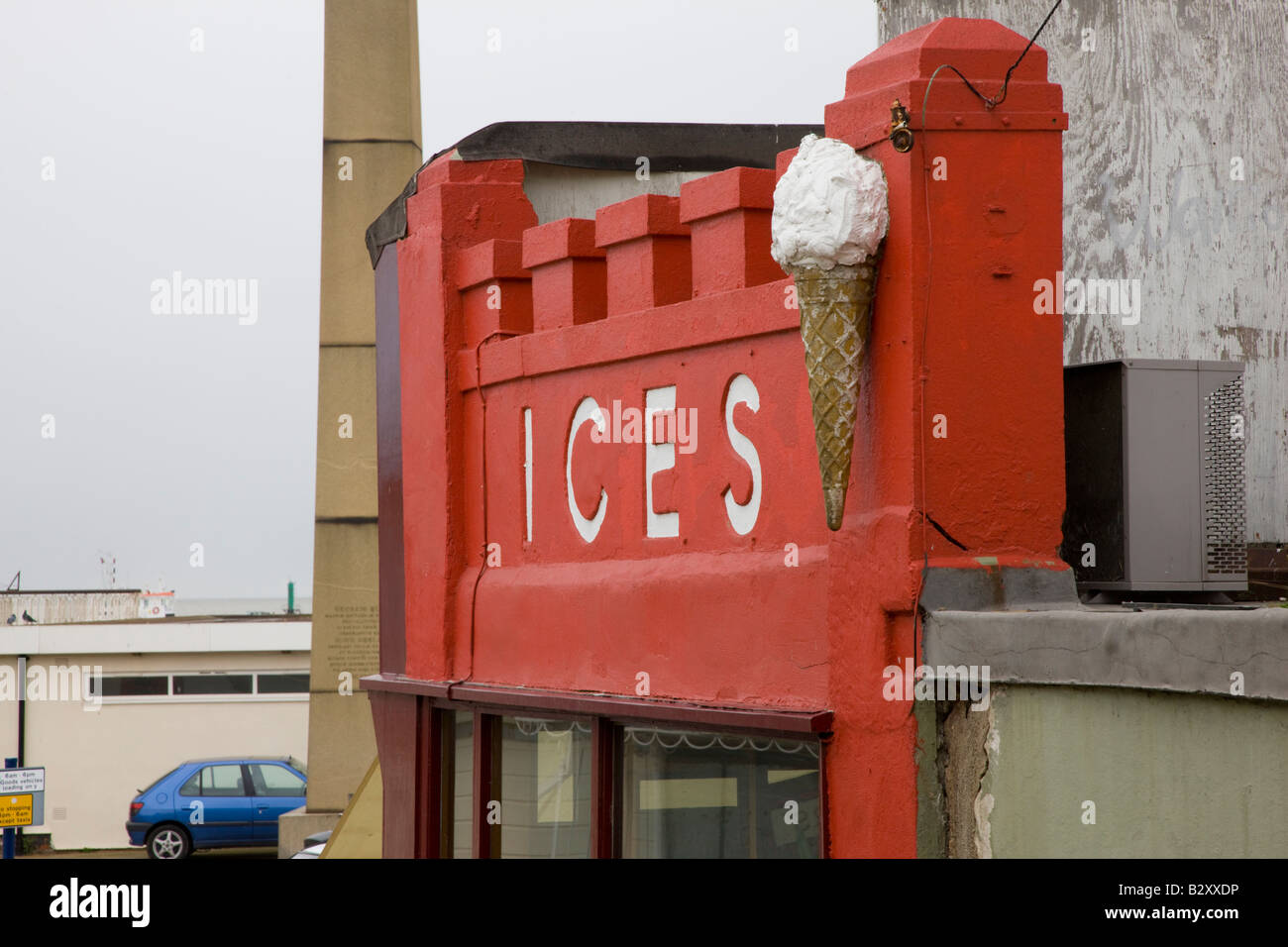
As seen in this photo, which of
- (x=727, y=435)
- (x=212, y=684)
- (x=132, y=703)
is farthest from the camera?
(x=212, y=684)

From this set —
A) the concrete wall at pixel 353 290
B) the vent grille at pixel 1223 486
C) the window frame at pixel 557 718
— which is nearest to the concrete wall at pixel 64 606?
the concrete wall at pixel 353 290

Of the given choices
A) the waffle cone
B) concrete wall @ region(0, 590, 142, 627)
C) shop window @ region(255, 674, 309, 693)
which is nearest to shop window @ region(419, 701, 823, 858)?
the waffle cone

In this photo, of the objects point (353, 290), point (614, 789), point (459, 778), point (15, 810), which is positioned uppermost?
Result: point (353, 290)

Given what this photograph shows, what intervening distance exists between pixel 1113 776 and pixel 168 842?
2008 centimetres

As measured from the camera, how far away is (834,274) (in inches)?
212

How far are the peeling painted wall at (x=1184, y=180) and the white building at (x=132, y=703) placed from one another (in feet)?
68.7

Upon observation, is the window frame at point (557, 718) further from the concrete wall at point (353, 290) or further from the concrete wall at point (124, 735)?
the concrete wall at point (124, 735)

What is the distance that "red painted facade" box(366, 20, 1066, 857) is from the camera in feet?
17.5

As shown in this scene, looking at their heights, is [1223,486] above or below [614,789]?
above

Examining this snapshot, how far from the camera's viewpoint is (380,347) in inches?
351

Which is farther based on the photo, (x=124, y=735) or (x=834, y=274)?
(x=124, y=735)

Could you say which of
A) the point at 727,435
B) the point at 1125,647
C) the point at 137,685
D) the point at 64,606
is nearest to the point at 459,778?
the point at 727,435

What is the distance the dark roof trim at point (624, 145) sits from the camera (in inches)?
323

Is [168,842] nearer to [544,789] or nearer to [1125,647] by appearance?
[544,789]
